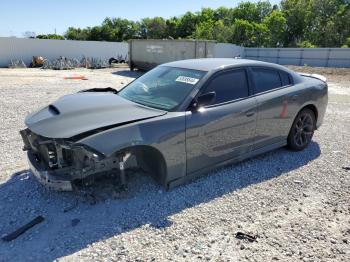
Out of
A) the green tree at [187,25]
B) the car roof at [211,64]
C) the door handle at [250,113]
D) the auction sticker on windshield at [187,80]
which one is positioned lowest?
the door handle at [250,113]

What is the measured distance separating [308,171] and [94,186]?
3.04 metres

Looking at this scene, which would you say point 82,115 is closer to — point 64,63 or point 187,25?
point 64,63

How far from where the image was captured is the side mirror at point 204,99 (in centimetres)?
395

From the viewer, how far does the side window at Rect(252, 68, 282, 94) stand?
4.75m

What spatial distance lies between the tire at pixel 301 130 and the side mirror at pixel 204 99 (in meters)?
2.00

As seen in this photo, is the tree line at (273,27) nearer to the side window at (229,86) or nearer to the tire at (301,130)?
the tire at (301,130)

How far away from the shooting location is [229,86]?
4.42 m

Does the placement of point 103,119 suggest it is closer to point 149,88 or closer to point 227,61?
point 149,88

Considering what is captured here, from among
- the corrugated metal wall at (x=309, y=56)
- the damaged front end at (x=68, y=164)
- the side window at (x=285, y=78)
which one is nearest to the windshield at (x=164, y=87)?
the damaged front end at (x=68, y=164)

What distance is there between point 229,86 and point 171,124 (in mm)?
1172

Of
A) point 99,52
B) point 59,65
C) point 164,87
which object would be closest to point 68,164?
point 164,87

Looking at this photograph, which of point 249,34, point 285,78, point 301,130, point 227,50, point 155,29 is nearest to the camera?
point 285,78

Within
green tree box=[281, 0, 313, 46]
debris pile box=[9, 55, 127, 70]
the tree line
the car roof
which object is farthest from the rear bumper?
green tree box=[281, 0, 313, 46]

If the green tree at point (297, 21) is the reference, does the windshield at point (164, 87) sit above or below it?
below
